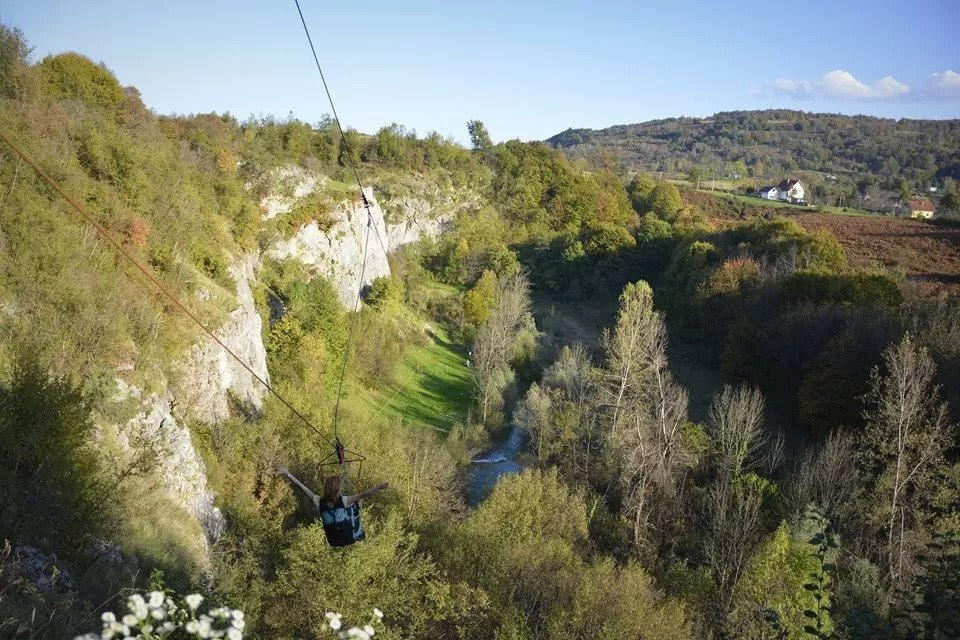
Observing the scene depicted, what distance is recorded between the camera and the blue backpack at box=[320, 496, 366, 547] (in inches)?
275

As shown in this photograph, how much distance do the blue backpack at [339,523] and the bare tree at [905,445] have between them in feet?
57.3

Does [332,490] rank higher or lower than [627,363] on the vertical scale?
higher

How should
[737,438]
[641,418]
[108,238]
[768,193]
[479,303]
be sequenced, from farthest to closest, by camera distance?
[768,193]
[479,303]
[737,438]
[641,418]
[108,238]

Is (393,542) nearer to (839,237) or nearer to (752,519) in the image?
(752,519)

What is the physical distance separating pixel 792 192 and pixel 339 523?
299 ft

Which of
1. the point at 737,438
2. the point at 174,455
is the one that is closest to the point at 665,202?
the point at 737,438

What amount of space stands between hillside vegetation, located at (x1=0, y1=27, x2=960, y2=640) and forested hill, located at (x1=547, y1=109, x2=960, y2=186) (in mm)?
81325

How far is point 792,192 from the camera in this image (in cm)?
8338

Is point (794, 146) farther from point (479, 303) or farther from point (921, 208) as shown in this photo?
point (479, 303)

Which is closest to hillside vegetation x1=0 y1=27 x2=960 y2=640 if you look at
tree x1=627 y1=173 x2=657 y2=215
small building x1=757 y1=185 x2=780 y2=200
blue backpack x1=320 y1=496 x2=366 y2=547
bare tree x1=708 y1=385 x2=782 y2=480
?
bare tree x1=708 y1=385 x2=782 y2=480

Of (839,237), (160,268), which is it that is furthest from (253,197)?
(839,237)

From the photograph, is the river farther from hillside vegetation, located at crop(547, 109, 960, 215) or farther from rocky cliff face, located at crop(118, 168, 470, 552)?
hillside vegetation, located at crop(547, 109, 960, 215)

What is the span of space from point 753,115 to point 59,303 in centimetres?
21250

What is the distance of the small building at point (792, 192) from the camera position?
81688 millimetres
